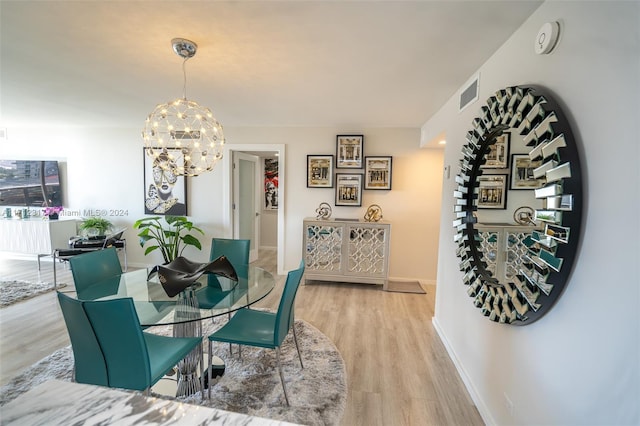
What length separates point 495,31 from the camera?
1.57m

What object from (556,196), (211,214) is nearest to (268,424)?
(556,196)

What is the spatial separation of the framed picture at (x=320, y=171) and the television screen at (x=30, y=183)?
4502mm

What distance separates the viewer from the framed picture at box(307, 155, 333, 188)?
13.5 ft

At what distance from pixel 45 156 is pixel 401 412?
6.59 metres

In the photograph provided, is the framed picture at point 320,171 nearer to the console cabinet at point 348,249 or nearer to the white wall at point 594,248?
the console cabinet at point 348,249

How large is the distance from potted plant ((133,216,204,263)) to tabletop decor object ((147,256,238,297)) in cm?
199

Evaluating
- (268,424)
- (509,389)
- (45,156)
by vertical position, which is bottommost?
(509,389)

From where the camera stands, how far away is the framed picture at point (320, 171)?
4.12 m

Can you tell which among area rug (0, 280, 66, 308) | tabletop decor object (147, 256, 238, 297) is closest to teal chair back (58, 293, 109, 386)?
tabletop decor object (147, 256, 238, 297)

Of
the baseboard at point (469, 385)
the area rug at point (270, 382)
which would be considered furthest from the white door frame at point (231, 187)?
the baseboard at point (469, 385)

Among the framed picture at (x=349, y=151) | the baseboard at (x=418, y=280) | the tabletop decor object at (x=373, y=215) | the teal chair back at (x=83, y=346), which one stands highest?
the framed picture at (x=349, y=151)

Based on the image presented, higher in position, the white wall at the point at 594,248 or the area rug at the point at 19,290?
the white wall at the point at 594,248

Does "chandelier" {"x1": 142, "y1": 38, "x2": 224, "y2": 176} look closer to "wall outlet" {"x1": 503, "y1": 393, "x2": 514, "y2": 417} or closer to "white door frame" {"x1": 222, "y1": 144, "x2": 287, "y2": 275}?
"white door frame" {"x1": 222, "y1": 144, "x2": 287, "y2": 275}

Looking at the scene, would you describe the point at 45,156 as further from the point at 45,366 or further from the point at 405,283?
the point at 405,283
